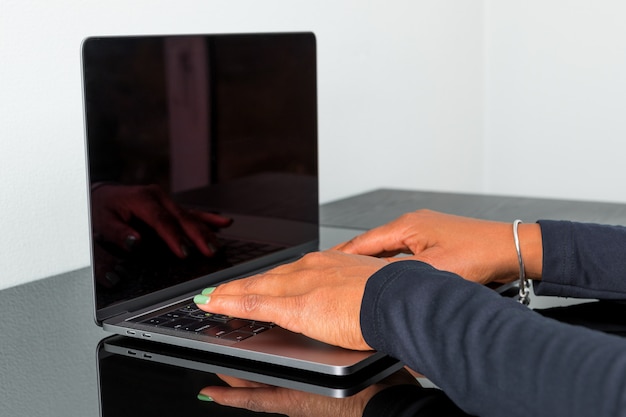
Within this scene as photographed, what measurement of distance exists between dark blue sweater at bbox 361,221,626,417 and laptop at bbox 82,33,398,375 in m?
0.08

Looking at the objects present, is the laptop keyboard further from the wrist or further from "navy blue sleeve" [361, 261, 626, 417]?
the wrist

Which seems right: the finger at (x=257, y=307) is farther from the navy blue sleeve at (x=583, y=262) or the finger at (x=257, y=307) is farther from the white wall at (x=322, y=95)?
the white wall at (x=322, y=95)

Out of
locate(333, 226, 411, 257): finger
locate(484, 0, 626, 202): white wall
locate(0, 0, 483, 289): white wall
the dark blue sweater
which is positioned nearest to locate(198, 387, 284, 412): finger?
the dark blue sweater

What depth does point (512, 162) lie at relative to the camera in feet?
9.34

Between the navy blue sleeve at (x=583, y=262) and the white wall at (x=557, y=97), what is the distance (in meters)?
1.76

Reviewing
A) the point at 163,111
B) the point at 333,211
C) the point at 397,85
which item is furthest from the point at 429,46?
the point at 163,111

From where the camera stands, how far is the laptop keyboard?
884mm

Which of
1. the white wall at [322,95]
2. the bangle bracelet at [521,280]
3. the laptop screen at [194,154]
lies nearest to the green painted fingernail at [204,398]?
the laptop screen at [194,154]

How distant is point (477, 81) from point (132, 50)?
1.94 metres

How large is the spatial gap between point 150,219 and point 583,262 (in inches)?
20.4

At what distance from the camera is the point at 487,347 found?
2.23 ft

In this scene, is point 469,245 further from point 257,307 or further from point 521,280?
point 257,307

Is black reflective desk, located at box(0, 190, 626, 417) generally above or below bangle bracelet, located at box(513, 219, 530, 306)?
below

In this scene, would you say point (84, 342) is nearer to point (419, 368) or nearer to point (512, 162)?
point (419, 368)
